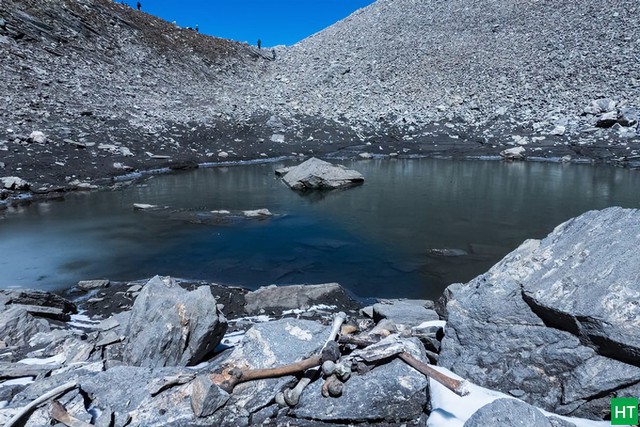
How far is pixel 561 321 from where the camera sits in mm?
3898

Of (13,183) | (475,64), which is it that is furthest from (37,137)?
(475,64)

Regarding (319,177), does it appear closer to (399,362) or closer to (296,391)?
(399,362)

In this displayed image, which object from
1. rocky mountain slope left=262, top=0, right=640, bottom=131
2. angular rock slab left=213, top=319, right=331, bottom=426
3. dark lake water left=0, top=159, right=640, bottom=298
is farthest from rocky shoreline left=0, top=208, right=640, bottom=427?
rocky mountain slope left=262, top=0, right=640, bottom=131

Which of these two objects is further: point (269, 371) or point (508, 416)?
point (269, 371)

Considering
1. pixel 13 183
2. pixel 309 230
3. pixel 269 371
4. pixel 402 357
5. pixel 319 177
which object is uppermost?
pixel 13 183

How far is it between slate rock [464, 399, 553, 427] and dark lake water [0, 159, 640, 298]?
499 cm

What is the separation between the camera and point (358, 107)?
1271 inches

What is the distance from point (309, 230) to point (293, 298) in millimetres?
5148

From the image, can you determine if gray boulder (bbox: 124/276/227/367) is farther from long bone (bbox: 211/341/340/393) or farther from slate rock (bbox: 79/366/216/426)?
long bone (bbox: 211/341/340/393)

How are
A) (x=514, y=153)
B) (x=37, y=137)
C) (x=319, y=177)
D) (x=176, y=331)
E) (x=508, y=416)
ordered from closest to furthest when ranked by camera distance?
(x=508, y=416)
(x=176, y=331)
(x=319, y=177)
(x=37, y=137)
(x=514, y=153)

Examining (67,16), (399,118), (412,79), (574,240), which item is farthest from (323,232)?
(67,16)

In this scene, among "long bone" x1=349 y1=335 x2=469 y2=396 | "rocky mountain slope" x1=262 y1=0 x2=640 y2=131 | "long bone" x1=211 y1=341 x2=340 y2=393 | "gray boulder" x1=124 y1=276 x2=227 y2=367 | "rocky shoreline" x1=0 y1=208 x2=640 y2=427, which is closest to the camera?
"rocky shoreline" x1=0 y1=208 x2=640 y2=427

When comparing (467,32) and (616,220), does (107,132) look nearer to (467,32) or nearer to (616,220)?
(616,220)

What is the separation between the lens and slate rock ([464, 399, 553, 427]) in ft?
10.6
